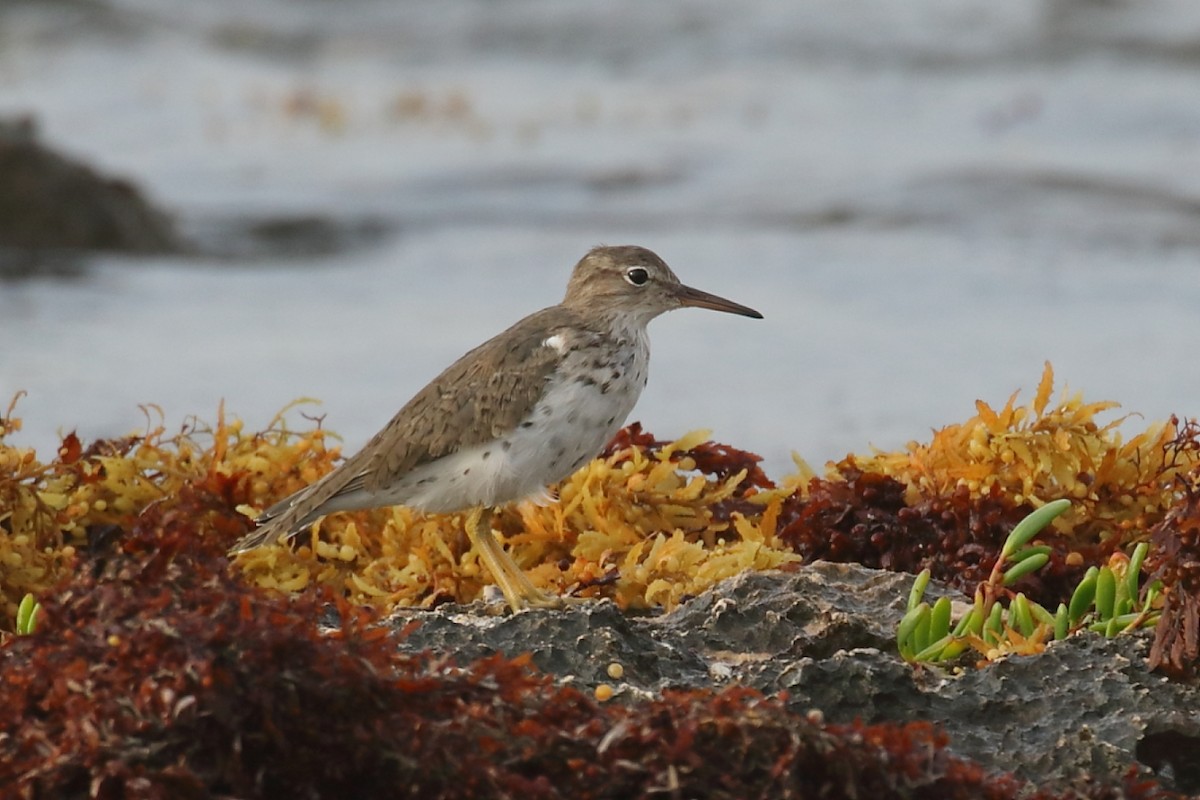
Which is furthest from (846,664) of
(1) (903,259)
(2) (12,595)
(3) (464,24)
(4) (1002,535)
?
(3) (464,24)

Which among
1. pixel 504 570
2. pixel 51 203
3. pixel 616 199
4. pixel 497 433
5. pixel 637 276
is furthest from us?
pixel 616 199

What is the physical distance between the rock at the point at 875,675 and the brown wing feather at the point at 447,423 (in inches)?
29.6

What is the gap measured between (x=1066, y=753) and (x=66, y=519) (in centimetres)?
291

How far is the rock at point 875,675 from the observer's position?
11.6 ft

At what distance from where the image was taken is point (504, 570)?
184 inches

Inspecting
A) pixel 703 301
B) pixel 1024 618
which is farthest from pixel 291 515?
pixel 1024 618

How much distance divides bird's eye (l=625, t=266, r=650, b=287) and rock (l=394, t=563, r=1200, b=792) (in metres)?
1.49

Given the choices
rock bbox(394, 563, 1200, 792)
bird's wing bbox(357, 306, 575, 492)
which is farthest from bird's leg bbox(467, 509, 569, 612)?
rock bbox(394, 563, 1200, 792)

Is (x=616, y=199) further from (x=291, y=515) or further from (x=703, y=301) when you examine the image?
(x=291, y=515)

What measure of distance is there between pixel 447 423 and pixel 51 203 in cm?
1025

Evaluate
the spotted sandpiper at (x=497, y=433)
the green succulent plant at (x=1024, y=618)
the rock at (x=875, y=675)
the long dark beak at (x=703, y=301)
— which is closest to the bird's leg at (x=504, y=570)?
the spotted sandpiper at (x=497, y=433)

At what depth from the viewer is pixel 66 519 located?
5004mm

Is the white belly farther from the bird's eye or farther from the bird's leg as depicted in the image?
the bird's eye

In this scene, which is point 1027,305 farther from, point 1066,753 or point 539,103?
point 539,103
